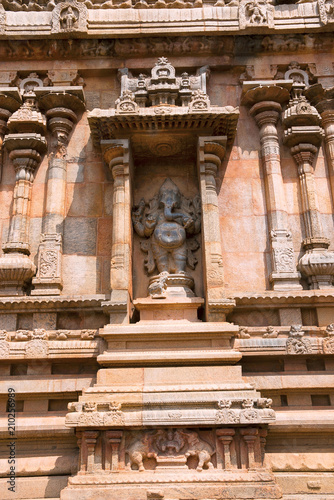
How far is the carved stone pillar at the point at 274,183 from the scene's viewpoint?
8.98 metres

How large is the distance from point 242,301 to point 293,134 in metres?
3.81

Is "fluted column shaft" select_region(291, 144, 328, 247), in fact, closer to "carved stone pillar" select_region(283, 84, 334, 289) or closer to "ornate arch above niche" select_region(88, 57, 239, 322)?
"carved stone pillar" select_region(283, 84, 334, 289)

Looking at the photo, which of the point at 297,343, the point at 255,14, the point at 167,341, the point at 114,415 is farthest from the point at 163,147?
the point at 114,415

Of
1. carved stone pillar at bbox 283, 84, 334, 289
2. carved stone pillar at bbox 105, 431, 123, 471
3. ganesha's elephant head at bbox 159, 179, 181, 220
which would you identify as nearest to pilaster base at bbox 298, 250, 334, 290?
carved stone pillar at bbox 283, 84, 334, 289

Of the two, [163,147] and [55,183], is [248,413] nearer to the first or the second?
[163,147]

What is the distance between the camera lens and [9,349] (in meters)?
8.40

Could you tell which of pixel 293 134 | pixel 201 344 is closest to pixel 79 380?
pixel 201 344

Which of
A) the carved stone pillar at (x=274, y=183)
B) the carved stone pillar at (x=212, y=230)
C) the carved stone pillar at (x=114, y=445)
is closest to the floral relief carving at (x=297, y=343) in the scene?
the carved stone pillar at (x=274, y=183)

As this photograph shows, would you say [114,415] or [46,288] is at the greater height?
[46,288]

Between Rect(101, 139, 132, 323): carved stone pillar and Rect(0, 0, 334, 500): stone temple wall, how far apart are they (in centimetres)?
4

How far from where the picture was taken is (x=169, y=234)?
9211mm

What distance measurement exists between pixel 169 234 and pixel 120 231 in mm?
973

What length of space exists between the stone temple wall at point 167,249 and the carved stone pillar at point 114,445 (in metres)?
0.03

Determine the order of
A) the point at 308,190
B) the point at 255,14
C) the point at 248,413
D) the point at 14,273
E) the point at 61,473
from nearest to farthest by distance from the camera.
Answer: the point at 248,413 < the point at 61,473 < the point at 14,273 < the point at 308,190 < the point at 255,14
